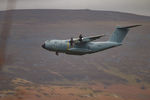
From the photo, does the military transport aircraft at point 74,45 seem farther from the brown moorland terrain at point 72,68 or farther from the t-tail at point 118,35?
the brown moorland terrain at point 72,68

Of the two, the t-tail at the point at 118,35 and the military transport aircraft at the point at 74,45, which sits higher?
the t-tail at the point at 118,35

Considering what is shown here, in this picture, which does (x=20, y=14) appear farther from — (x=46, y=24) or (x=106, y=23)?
(x=106, y=23)

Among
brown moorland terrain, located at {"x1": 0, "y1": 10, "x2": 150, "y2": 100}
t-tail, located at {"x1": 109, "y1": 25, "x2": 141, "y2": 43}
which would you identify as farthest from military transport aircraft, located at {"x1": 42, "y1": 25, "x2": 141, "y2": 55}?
brown moorland terrain, located at {"x1": 0, "y1": 10, "x2": 150, "y2": 100}

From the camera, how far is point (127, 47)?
154 metres

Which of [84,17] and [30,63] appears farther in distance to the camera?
[84,17]

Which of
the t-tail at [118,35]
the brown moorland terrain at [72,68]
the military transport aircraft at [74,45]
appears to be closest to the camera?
the military transport aircraft at [74,45]

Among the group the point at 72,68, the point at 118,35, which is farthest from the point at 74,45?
the point at 72,68

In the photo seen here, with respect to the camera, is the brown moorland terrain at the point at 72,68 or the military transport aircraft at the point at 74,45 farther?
the brown moorland terrain at the point at 72,68

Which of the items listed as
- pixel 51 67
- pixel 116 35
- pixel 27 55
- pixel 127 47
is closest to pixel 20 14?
pixel 27 55

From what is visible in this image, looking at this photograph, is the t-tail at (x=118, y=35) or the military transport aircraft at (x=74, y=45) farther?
the t-tail at (x=118, y=35)

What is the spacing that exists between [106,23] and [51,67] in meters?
42.3

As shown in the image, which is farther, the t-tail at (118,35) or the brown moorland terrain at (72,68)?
the brown moorland terrain at (72,68)

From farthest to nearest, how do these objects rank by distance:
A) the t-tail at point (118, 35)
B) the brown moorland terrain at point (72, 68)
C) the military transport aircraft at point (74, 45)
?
the brown moorland terrain at point (72, 68) → the t-tail at point (118, 35) → the military transport aircraft at point (74, 45)

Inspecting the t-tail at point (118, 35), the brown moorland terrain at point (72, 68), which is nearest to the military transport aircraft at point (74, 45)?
Result: the t-tail at point (118, 35)
